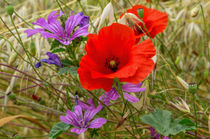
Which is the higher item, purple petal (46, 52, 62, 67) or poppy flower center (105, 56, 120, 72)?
purple petal (46, 52, 62, 67)

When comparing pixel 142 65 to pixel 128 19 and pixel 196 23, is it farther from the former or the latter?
pixel 196 23

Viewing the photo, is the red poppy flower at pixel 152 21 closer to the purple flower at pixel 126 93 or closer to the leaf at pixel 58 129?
the purple flower at pixel 126 93

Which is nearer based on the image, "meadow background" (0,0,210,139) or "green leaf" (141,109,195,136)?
"green leaf" (141,109,195,136)

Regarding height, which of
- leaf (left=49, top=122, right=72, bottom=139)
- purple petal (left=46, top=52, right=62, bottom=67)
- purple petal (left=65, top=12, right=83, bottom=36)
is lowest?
leaf (left=49, top=122, right=72, bottom=139)

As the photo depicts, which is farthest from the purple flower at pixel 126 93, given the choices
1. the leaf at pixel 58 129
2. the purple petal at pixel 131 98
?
the leaf at pixel 58 129

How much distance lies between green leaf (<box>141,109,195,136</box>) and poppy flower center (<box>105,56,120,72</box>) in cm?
12

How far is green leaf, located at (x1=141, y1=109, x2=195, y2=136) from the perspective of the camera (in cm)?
47

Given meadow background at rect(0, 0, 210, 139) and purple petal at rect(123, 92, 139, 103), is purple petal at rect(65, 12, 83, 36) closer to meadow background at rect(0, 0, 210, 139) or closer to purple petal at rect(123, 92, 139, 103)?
meadow background at rect(0, 0, 210, 139)

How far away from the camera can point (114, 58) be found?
1.83 ft

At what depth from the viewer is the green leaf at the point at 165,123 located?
469 millimetres

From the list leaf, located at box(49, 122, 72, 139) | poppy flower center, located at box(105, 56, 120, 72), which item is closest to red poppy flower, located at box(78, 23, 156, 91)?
poppy flower center, located at box(105, 56, 120, 72)

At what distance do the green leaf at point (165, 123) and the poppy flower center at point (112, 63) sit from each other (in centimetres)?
12

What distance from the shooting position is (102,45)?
1.75 ft

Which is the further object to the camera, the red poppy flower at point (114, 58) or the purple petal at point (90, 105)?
the purple petal at point (90, 105)
